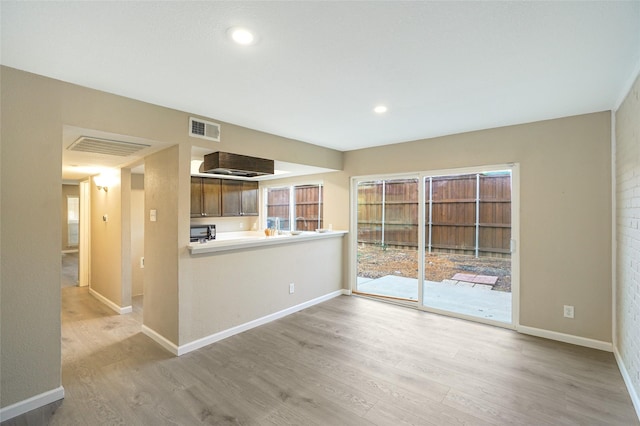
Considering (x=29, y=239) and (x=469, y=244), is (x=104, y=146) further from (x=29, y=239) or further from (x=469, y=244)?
(x=469, y=244)

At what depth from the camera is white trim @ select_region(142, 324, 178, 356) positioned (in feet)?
9.93

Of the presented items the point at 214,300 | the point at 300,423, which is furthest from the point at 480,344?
the point at 214,300

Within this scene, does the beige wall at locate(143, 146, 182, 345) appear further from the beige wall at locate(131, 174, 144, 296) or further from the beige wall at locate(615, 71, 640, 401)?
the beige wall at locate(615, 71, 640, 401)

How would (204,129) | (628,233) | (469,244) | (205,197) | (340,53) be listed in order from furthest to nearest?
(205,197), (469,244), (204,129), (628,233), (340,53)

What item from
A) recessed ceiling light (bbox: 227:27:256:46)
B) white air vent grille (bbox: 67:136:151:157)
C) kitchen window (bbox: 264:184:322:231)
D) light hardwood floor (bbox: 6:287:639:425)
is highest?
recessed ceiling light (bbox: 227:27:256:46)

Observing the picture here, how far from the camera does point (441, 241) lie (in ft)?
14.0

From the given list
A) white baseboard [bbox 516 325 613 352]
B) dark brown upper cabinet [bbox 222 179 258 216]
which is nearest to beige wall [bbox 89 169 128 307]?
dark brown upper cabinet [bbox 222 179 258 216]

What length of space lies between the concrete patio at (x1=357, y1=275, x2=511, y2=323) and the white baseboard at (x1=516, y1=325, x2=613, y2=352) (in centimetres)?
21

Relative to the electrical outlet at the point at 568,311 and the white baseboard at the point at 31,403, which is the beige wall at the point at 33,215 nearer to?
the white baseboard at the point at 31,403

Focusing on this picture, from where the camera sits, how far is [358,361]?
284cm

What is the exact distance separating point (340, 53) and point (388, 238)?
11.2 ft

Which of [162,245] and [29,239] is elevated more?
[29,239]

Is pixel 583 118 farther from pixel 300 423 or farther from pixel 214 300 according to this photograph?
pixel 214 300

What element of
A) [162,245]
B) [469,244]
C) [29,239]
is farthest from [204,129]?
[469,244]
